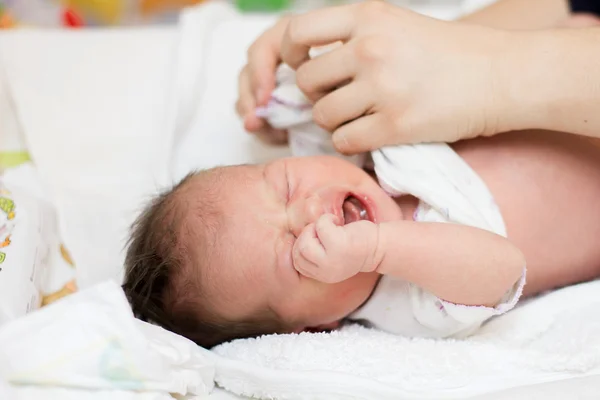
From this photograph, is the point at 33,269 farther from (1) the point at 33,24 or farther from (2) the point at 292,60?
(1) the point at 33,24

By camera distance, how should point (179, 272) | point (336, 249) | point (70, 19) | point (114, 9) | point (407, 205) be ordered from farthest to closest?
1. point (114, 9)
2. point (70, 19)
3. point (407, 205)
4. point (179, 272)
5. point (336, 249)

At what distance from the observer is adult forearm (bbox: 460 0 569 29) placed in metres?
1.36

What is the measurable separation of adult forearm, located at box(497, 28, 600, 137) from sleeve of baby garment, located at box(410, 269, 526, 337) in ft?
0.78

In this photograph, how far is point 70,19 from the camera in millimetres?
1987

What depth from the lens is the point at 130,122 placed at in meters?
1.54

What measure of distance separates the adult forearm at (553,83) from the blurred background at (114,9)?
108 centimetres

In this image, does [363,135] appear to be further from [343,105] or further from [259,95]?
[259,95]

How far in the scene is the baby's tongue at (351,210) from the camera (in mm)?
1072

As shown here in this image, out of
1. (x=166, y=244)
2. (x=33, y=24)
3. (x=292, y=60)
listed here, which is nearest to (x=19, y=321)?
(x=166, y=244)

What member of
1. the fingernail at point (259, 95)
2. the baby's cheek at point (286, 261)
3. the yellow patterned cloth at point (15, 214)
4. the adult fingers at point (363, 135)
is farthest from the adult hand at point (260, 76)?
the yellow patterned cloth at point (15, 214)

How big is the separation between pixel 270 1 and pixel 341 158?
115 centimetres

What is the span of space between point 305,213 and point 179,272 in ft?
0.70

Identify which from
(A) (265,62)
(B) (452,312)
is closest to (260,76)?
(A) (265,62)

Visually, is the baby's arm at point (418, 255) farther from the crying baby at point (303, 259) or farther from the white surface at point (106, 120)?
the white surface at point (106, 120)
